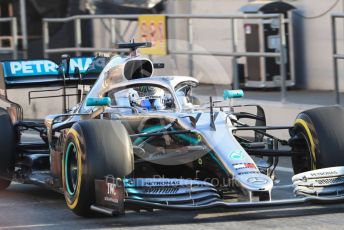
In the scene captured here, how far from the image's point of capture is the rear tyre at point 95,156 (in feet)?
22.9

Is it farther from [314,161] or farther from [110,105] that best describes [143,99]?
[314,161]

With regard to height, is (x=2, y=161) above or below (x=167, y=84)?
below

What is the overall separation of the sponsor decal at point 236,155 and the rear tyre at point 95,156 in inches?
29.3

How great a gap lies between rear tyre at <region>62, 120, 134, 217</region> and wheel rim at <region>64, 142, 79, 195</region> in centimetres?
17

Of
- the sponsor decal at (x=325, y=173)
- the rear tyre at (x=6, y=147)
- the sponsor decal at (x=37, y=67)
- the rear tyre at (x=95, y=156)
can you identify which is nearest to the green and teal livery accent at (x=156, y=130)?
the rear tyre at (x=95, y=156)

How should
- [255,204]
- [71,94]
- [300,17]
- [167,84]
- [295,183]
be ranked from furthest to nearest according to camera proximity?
1. [300,17]
2. [71,94]
3. [167,84]
4. [295,183]
5. [255,204]

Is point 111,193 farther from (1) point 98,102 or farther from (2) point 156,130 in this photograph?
(1) point 98,102

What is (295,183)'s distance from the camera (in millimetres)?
7250

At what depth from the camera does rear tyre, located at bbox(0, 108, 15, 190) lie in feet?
28.3

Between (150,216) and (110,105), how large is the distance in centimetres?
130

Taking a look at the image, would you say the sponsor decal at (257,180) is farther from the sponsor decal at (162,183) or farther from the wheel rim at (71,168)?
the wheel rim at (71,168)

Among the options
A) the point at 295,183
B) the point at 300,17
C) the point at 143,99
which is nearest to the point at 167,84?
the point at 143,99

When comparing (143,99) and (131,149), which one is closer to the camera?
(131,149)

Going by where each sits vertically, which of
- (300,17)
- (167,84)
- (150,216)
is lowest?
(150,216)
